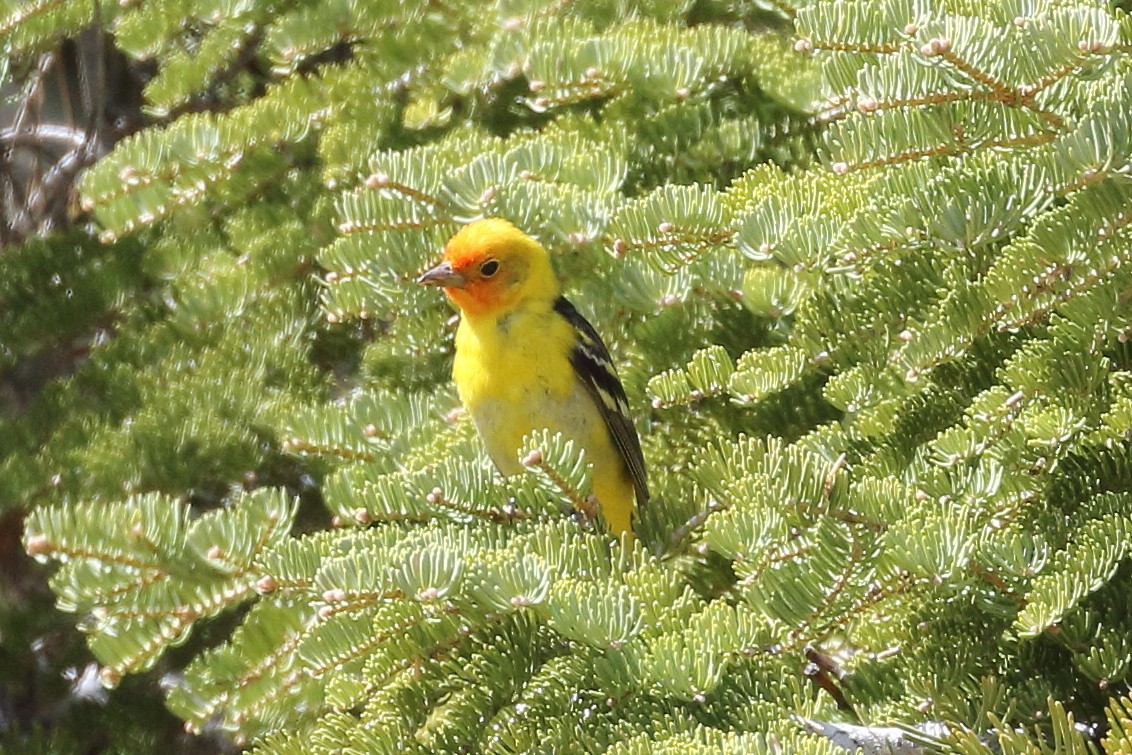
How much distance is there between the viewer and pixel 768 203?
157 cm

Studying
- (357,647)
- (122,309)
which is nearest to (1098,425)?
(357,647)

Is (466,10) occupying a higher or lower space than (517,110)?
higher

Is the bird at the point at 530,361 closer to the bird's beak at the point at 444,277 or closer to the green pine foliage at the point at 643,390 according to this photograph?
the bird's beak at the point at 444,277

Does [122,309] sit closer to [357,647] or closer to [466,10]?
[466,10]

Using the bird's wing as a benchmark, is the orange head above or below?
above

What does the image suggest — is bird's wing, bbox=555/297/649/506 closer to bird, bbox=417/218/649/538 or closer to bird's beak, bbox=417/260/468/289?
bird, bbox=417/218/649/538

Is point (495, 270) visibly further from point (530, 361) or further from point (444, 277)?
point (444, 277)

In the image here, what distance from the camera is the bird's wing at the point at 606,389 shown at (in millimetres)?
2230

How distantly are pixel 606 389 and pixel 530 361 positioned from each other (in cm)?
20

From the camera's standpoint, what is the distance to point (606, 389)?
2408mm

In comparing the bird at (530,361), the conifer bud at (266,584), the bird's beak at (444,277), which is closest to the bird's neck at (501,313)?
the bird at (530,361)

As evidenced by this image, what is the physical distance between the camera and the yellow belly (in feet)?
7.43

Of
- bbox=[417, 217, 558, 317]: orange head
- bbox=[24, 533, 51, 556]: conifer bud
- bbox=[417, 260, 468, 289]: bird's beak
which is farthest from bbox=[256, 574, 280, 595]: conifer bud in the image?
bbox=[417, 217, 558, 317]: orange head

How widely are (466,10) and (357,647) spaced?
149 cm
